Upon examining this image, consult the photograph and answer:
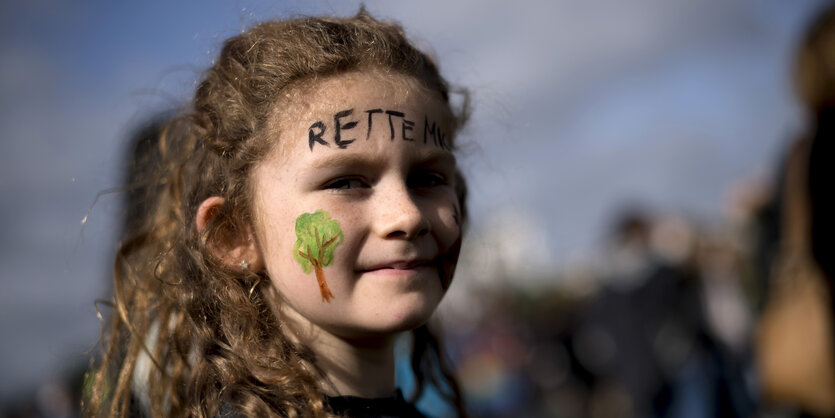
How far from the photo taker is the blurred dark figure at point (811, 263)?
9.36ft

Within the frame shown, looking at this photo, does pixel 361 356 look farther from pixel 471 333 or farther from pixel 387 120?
pixel 471 333

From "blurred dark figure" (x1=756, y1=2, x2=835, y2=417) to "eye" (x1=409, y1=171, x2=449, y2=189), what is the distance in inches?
76.7

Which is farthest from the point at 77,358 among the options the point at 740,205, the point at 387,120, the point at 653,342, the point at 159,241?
the point at 740,205

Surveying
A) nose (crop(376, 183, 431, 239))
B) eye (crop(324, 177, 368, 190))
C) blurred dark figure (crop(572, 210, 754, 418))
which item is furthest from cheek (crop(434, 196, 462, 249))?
blurred dark figure (crop(572, 210, 754, 418))

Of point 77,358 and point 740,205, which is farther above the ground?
point 77,358

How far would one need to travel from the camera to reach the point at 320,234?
161 centimetres

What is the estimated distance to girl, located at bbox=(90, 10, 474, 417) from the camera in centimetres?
162

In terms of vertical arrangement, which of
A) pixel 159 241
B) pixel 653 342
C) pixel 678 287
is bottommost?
pixel 653 342

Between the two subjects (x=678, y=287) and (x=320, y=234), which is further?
(x=678, y=287)

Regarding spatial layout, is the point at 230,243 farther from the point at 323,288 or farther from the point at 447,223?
the point at 447,223

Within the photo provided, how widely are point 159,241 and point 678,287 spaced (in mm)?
4500

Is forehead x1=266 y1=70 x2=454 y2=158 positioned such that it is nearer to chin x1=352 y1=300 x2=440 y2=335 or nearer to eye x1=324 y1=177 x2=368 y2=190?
eye x1=324 y1=177 x2=368 y2=190

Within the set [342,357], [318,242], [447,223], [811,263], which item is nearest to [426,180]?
[447,223]

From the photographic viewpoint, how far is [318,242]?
5.27ft
